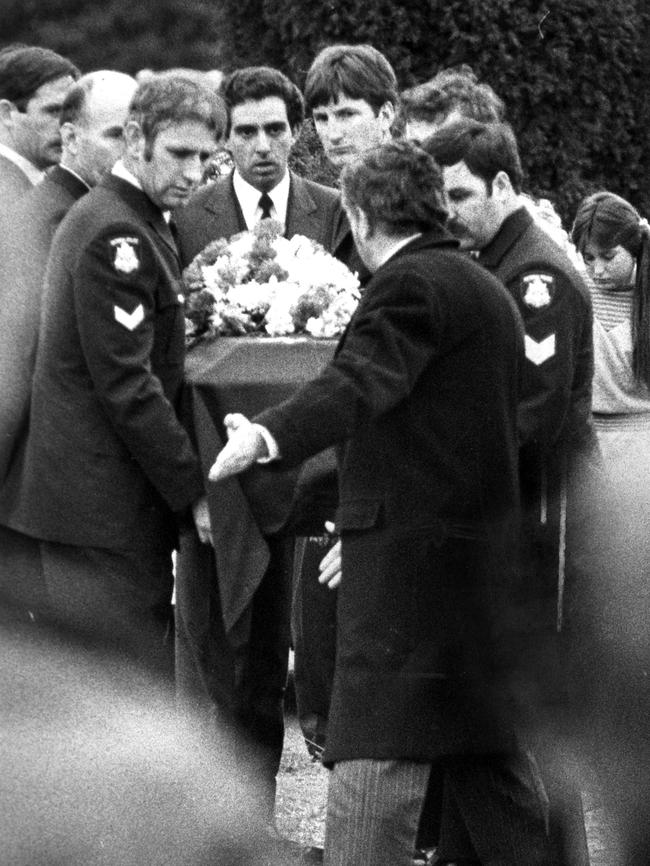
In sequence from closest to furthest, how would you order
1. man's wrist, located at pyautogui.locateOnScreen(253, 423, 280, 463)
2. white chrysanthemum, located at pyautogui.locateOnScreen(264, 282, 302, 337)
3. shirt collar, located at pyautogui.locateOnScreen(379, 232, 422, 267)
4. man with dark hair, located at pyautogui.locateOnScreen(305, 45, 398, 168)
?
1. man's wrist, located at pyautogui.locateOnScreen(253, 423, 280, 463)
2. shirt collar, located at pyautogui.locateOnScreen(379, 232, 422, 267)
3. white chrysanthemum, located at pyautogui.locateOnScreen(264, 282, 302, 337)
4. man with dark hair, located at pyautogui.locateOnScreen(305, 45, 398, 168)

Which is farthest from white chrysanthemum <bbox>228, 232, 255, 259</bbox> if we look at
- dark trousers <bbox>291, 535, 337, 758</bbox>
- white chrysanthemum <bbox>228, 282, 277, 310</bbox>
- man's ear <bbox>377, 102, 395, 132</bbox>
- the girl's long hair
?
the girl's long hair

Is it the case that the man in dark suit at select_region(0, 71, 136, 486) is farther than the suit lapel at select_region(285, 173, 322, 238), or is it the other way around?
the suit lapel at select_region(285, 173, 322, 238)

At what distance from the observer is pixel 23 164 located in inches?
208

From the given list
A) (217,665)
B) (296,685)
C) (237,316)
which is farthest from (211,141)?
(296,685)

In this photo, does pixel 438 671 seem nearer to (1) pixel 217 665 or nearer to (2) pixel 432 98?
(1) pixel 217 665

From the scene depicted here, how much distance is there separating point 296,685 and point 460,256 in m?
2.05

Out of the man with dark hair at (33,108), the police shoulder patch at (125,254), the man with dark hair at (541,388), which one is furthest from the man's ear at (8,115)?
the man with dark hair at (541,388)

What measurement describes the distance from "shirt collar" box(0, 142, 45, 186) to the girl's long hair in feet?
5.94

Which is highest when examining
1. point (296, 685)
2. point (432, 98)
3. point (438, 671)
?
point (432, 98)

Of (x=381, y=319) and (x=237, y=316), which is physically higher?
(x=381, y=319)

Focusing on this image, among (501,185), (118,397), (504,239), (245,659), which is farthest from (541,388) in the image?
(245,659)

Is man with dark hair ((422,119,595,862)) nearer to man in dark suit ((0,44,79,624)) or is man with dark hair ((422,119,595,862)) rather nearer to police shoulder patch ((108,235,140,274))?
police shoulder patch ((108,235,140,274))

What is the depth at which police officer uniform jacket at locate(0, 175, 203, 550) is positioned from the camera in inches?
163

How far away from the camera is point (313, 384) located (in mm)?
3533
